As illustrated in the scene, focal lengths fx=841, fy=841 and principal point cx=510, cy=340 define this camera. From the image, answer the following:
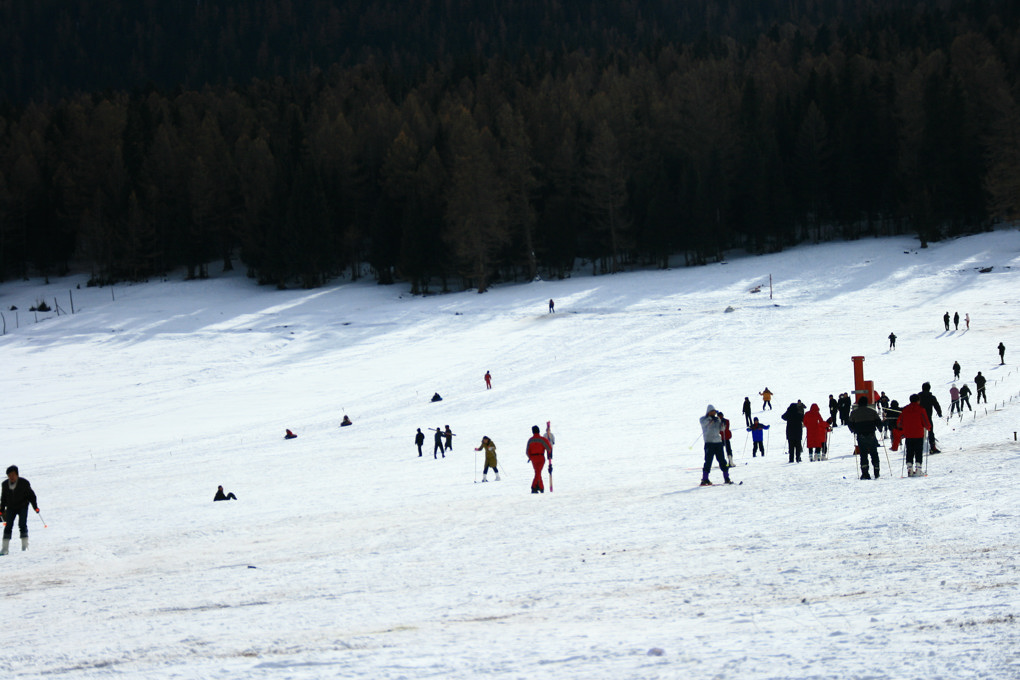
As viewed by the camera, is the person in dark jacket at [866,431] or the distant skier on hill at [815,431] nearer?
the person in dark jacket at [866,431]

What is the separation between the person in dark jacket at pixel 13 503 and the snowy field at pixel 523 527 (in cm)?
39

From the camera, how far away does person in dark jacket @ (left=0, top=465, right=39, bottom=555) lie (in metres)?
11.5

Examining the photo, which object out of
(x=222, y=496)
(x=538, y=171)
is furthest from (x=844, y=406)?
(x=538, y=171)

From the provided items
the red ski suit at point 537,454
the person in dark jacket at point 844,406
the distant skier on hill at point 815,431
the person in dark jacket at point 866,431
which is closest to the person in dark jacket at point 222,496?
the red ski suit at point 537,454

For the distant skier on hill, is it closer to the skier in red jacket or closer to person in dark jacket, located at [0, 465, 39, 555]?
the skier in red jacket

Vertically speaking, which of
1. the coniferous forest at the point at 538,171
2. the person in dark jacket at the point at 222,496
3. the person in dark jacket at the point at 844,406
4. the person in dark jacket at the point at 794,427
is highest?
the coniferous forest at the point at 538,171

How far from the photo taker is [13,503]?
11.6m

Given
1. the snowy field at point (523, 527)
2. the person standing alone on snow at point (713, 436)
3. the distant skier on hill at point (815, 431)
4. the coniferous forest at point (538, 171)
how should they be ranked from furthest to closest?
the coniferous forest at point (538, 171), the distant skier on hill at point (815, 431), the person standing alone on snow at point (713, 436), the snowy field at point (523, 527)

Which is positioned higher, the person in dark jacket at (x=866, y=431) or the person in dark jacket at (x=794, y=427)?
the person in dark jacket at (x=866, y=431)

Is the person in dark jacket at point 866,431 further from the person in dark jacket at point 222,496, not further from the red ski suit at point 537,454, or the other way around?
the person in dark jacket at point 222,496

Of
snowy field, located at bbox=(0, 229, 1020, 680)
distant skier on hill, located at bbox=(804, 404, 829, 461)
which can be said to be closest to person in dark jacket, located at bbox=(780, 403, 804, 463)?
distant skier on hill, located at bbox=(804, 404, 829, 461)

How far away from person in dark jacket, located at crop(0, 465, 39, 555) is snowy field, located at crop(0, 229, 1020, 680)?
392 millimetres

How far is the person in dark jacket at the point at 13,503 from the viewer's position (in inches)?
453

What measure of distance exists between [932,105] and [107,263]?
69.8 metres
